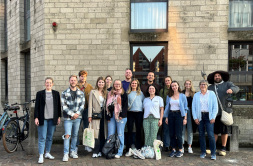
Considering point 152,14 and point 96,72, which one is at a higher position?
point 152,14

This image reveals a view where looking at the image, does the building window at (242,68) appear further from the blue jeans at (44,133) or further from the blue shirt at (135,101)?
the blue jeans at (44,133)

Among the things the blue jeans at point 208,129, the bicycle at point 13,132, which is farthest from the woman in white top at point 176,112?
the bicycle at point 13,132

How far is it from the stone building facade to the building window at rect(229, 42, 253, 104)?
0.31 meters

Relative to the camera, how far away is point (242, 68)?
7141mm

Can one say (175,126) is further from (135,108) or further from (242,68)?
(242,68)

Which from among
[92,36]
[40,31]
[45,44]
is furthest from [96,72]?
[40,31]

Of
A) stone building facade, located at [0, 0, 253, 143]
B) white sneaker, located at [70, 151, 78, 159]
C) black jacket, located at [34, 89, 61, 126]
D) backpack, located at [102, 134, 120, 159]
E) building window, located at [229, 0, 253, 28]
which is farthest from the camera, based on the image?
building window, located at [229, 0, 253, 28]

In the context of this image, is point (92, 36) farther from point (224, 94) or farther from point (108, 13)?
point (224, 94)

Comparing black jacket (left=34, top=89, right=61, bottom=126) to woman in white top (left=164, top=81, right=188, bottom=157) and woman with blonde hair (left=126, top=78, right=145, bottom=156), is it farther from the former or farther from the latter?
woman in white top (left=164, top=81, right=188, bottom=157)

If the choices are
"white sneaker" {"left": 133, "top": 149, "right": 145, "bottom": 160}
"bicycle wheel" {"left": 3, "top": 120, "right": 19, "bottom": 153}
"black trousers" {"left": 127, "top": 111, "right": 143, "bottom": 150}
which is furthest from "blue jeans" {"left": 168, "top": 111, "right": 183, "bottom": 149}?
"bicycle wheel" {"left": 3, "top": 120, "right": 19, "bottom": 153}

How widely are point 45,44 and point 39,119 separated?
10.2 ft

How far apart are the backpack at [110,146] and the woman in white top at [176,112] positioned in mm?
1317

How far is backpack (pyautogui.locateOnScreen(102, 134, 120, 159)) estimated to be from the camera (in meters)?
5.14

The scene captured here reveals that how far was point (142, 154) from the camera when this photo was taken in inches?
207
